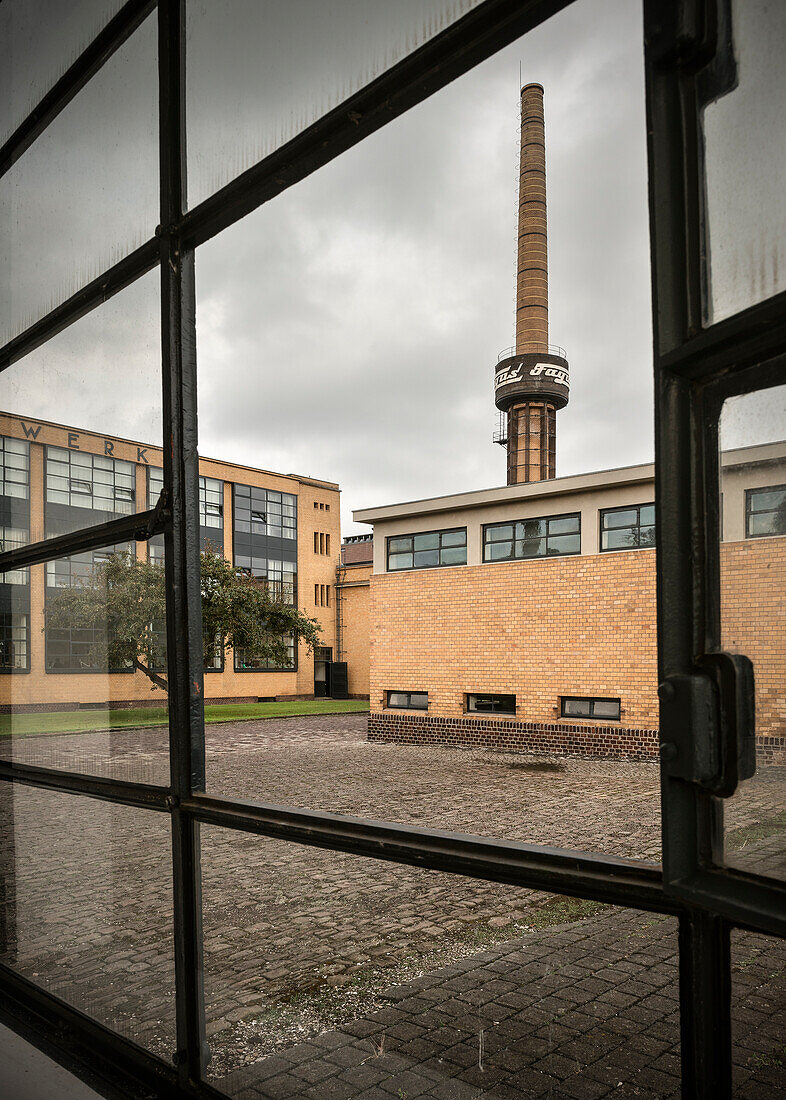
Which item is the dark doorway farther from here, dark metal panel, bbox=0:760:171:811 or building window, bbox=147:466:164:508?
building window, bbox=147:466:164:508

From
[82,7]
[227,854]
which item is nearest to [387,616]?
[227,854]

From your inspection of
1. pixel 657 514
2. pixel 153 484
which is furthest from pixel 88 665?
pixel 657 514

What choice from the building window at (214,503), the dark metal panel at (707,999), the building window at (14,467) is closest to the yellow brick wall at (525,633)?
the building window at (214,503)

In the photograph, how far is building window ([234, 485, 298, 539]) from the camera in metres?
26.8

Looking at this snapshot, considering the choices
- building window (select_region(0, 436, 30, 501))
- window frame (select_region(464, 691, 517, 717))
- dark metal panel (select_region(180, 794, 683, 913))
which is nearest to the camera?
dark metal panel (select_region(180, 794, 683, 913))

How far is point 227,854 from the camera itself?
684 cm

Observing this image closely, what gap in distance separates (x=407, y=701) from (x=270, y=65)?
15.7 metres

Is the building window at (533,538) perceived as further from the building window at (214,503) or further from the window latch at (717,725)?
the window latch at (717,725)

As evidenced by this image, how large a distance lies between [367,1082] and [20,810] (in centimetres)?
162

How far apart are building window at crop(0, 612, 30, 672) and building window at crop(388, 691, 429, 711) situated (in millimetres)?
14270

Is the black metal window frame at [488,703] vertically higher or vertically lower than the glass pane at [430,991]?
lower

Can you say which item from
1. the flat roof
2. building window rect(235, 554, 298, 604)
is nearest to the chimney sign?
building window rect(235, 554, 298, 604)

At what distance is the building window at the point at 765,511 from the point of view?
60 centimetres

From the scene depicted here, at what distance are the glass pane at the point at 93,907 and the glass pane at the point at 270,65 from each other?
128 cm
